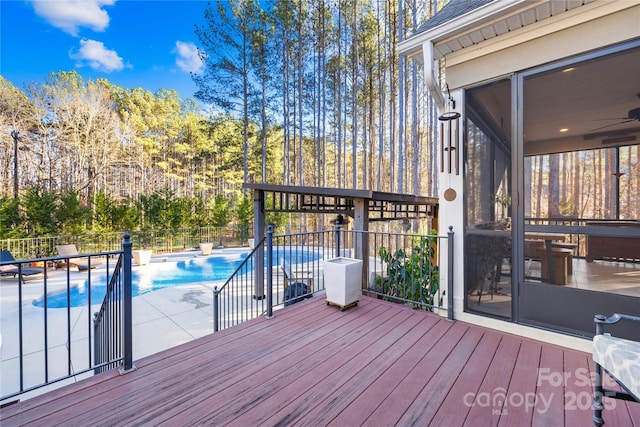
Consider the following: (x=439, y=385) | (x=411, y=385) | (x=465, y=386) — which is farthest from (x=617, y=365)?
(x=411, y=385)

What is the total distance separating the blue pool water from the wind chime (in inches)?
174

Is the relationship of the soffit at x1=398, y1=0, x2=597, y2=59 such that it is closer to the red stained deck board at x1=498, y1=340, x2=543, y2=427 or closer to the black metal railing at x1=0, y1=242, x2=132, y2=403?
the red stained deck board at x1=498, y1=340, x2=543, y2=427

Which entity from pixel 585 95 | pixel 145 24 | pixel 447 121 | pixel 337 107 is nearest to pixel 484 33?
pixel 447 121

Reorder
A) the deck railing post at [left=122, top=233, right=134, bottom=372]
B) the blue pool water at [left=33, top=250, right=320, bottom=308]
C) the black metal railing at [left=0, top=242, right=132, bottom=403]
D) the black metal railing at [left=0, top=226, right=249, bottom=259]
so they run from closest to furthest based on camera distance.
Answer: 1. the black metal railing at [left=0, top=242, right=132, bottom=403]
2. the deck railing post at [left=122, top=233, right=134, bottom=372]
3. the blue pool water at [left=33, top=250, right=320, bottom=308]
4. the black metal railing at [left=0, top=226, right=249, bottom=259]

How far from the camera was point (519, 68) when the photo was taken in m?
2.61

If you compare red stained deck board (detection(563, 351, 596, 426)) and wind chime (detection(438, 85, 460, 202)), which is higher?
wind chime (detection(438, 85, 460, 202))

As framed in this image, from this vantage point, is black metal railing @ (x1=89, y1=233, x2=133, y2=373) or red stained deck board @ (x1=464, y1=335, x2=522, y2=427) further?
black metal railing @ (x1=89, y1=233, x2=133, y2=373)

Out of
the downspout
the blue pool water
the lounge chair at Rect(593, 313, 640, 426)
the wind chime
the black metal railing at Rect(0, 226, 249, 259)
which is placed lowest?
the blue pool water

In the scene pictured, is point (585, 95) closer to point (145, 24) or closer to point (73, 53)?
point (145, 24)

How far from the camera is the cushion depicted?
1.22 m

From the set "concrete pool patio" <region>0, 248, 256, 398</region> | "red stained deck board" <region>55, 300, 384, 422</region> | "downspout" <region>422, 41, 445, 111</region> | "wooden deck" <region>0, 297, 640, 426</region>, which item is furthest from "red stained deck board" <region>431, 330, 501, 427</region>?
"concrete pool patio" <region>0, 248, 256, 398</region>

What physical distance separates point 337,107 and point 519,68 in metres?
11.0

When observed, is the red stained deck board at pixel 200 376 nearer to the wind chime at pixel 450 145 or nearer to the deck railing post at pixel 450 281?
the deck railing post at pixel 450 281

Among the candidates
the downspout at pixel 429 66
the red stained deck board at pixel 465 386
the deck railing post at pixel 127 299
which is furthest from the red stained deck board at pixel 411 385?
the downspout at pixel 429 66
